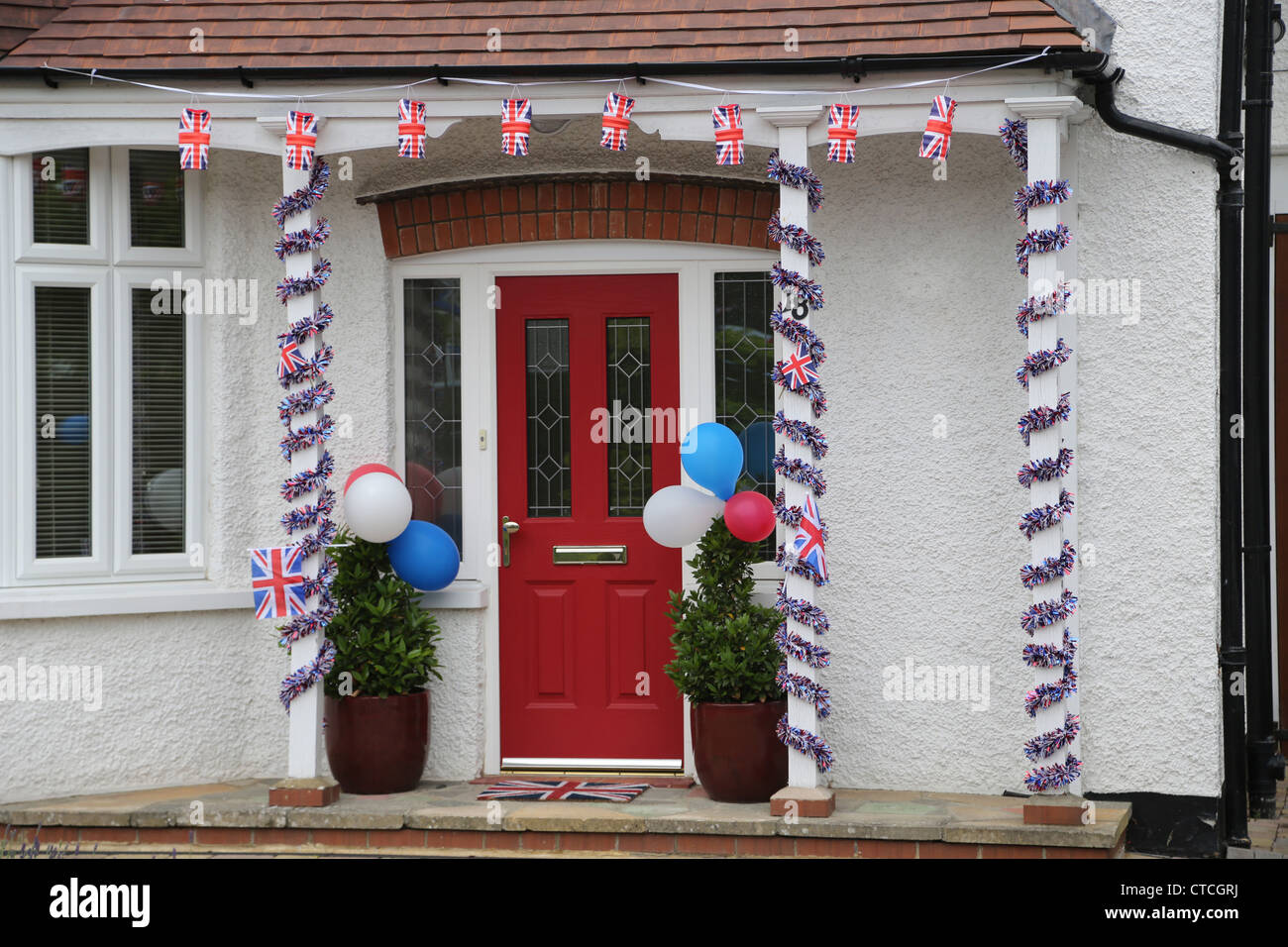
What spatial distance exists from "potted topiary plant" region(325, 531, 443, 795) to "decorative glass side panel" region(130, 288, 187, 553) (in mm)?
988

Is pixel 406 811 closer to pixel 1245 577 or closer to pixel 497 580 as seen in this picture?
pixel 497 580

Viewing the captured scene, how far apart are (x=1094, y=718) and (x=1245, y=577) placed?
122 cm

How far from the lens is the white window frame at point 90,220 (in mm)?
6676

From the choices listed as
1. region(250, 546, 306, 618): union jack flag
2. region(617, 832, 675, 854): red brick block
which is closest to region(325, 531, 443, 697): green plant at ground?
region(250, 546, 306, 618): union jack flag

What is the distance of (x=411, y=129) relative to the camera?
6.18 m

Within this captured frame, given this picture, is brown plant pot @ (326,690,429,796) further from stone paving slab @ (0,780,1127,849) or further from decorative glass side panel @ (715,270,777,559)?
decorative glass side panel @ (715,270,777,559)

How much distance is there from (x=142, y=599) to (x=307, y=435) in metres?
1.20

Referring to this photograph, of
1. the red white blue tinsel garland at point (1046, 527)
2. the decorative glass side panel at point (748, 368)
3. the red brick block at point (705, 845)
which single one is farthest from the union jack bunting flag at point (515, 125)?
the red brick block at point (705, 845)

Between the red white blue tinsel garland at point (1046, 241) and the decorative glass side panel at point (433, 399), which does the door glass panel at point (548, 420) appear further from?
A: the red white blue tinsel garland at point (1046, 241)

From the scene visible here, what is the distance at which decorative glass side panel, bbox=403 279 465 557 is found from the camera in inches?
282

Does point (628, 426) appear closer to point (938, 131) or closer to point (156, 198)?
point (938, 131)
